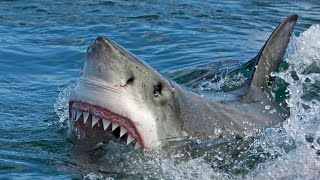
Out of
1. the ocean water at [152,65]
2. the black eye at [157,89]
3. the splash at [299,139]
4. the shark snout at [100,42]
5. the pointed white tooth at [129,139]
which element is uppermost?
the shark snout at [100,42]

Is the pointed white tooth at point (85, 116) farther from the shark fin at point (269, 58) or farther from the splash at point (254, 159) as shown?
the shark fin at point (269, 58)

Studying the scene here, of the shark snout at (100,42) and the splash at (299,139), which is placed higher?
the shark snout at (100,42)

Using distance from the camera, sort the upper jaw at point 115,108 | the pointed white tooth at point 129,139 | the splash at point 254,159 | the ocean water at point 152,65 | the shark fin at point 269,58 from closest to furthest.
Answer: the upper jaw at point 115,108
the pointed white tooth at point 129,139
the splash at point 254,159
the ocean water at point 152,65
the shark fin at point 269,58

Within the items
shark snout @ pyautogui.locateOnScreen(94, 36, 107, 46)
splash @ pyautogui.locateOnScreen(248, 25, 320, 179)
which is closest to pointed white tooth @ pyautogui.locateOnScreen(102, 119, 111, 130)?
shark snout @ pyautogui.locateOnScreen(94, 36, 107, 46)

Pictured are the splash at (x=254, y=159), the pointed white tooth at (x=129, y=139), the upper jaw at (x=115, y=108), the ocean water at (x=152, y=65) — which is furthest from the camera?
the ocean water at (x=152, y=65)

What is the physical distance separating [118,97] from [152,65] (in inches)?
144

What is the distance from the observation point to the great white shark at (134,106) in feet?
13.3

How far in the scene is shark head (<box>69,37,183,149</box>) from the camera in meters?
4.06

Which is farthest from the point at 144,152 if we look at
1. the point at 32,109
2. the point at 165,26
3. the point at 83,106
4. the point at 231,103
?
the point at 165,26

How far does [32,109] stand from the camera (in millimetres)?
5984

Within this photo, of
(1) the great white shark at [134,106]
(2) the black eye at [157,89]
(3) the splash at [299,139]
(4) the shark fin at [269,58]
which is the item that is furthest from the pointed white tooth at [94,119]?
(4) the shark fin at [269,58]

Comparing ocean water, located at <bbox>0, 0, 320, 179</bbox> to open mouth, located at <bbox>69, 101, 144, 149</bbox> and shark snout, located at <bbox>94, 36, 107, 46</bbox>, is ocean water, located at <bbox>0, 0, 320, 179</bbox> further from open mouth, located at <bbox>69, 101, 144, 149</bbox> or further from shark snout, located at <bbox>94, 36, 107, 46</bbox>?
shark snout, located at <bbox>94, 36, 107, 46</bbox>

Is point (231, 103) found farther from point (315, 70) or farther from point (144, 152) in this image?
point (315, 70)

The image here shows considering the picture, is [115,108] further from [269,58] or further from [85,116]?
[269,58]
